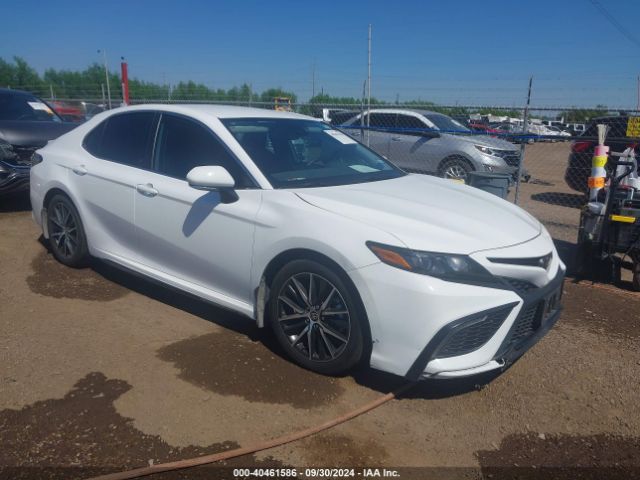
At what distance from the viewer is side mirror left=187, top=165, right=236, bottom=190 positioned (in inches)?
137

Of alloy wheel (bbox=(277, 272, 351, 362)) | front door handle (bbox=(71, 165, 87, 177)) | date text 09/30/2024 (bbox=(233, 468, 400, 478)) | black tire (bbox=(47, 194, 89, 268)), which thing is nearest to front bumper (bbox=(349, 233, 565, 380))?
alloy wheel (bbox=(277, 272, 351, 362))

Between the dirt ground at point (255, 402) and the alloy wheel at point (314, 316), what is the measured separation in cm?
20

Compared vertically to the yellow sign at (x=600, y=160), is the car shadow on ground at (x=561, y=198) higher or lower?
lower

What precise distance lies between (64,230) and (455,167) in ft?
23.9

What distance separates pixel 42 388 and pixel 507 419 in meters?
2.68

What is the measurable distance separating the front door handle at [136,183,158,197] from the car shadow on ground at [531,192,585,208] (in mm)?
8549

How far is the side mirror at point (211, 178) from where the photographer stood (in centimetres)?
348

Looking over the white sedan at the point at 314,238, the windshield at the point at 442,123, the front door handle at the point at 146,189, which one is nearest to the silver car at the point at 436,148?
the windshield at the point at 442,123

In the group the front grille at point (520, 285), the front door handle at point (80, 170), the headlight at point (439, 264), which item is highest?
the front door handle at point (80, 170)

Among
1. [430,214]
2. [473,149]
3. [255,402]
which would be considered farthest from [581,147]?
[255,402]

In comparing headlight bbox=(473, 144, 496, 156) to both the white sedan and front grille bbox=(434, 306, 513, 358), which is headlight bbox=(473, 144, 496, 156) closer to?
the white sedan

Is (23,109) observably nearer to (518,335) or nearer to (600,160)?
(600,160)

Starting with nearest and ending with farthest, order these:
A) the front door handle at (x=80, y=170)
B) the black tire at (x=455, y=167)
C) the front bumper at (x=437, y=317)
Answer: the front bumper at (x=437, y=317) < the front door handle at (x=80, y=170) < the black tire at (x=455, y=167)

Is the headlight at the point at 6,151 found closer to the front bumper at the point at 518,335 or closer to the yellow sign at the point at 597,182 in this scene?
the front bumper at the point at 518,335
